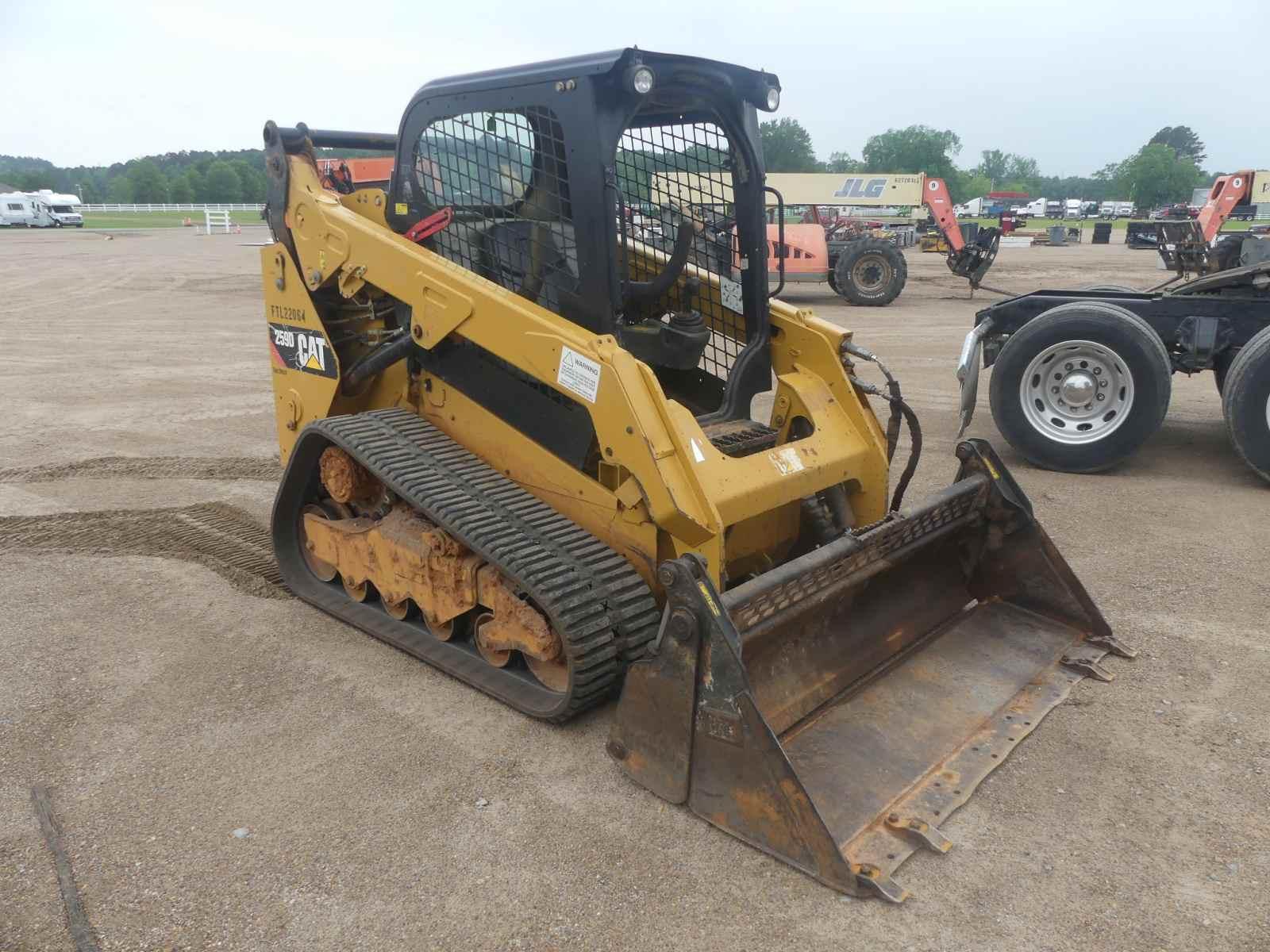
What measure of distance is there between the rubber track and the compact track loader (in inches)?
0.5

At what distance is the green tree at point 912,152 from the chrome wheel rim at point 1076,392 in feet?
321

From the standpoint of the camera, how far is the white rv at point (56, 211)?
46.8 meters

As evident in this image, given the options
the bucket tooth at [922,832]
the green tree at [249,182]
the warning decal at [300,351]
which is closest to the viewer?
the bucket tooth at [922,832]

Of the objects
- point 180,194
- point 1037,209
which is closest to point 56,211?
point 180,194

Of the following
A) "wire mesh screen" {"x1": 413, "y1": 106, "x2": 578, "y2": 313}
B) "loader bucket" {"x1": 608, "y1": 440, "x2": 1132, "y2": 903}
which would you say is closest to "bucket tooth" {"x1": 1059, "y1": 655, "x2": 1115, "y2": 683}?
"loader bucket" {"x1": 608, "y1": 440, "x2": 1132, "y2": 903}

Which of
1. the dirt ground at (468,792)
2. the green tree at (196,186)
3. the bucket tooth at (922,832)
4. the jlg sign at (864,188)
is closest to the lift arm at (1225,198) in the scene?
the jlg sign at (864,188)

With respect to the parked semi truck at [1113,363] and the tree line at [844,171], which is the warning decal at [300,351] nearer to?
the parked semi truck at [1113,363]

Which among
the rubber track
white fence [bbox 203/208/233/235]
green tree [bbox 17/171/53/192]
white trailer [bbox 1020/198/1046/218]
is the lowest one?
the rubber track

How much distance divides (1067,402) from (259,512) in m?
5.19

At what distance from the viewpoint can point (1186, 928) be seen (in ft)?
8.02

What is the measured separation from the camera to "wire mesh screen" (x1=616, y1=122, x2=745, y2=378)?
13.1ft

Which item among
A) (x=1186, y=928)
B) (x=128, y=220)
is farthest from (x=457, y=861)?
(x=128, y=220)

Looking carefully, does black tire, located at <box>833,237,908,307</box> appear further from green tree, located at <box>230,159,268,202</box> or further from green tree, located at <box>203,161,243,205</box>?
green tree, located at <box>203,161,243,205</box>

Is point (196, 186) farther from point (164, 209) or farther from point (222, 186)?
point (164, 209)
